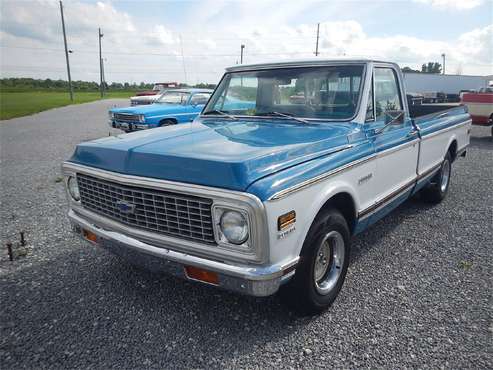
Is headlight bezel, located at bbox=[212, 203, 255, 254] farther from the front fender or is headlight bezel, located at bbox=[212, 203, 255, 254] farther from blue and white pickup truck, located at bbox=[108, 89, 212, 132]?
blue and white pickup truck, located at bbox=[108, 89, 212, 132]

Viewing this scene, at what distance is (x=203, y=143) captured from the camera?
268cm

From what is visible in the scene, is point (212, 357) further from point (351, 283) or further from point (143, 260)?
point (351, 283)

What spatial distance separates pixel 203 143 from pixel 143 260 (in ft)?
3.01

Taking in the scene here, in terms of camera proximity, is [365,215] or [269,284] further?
[365,215]

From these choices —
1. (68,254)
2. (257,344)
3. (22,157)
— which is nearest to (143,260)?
(257,344)

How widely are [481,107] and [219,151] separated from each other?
1211cm

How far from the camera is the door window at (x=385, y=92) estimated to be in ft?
11.5

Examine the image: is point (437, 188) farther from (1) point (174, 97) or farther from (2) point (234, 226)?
(1) point (174, 97)

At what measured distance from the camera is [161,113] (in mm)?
10461

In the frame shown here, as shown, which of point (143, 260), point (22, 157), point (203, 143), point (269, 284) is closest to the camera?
point (269, 284)

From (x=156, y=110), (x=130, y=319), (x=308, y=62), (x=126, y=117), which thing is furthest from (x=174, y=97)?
(x=130, y=319)

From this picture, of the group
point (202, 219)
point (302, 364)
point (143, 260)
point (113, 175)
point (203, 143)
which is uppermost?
point (203, 143)

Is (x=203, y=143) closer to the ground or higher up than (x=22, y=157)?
higher up

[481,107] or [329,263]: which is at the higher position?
[481,107]
